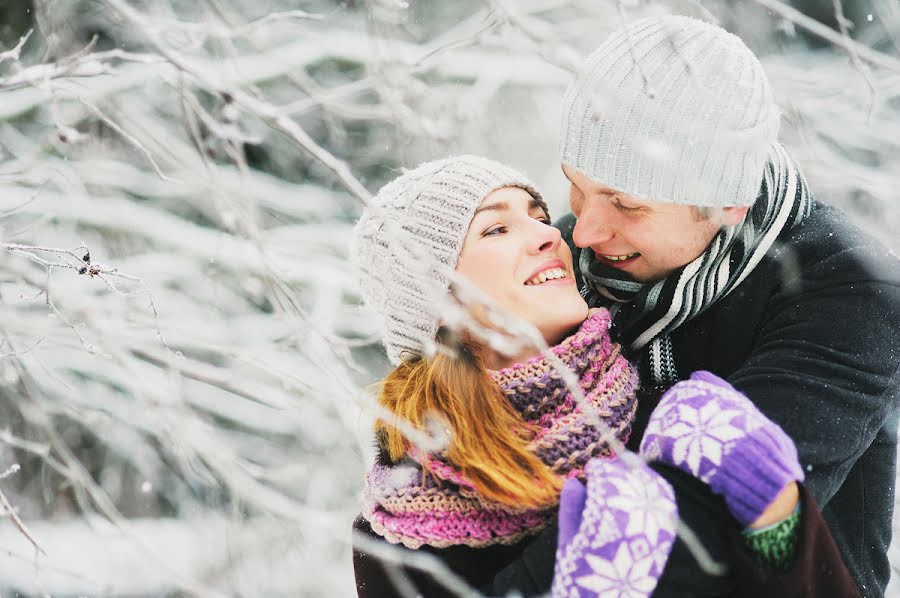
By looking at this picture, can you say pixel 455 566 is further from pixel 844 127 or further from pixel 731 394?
pixel 844 127

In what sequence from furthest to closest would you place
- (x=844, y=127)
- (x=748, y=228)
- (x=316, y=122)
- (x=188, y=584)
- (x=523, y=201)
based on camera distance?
(x=316, y=122), (x=844, y=127), (x=523, y=201), (x=748, y=228), (x=188, y=584)

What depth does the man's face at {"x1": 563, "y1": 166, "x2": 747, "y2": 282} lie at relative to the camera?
1.61 metres

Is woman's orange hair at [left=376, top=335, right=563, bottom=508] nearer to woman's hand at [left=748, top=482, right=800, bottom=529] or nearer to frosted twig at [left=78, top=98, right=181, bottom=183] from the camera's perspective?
woman's hand at [left=748, top=482, right=800, bottom=529]

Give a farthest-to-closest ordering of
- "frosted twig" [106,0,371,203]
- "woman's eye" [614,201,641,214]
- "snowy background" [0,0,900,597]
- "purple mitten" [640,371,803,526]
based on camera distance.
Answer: "snowy background" [0,0,900,597]
"woman's eye" [614,201,641,214]
"purple mitten" [640,371,803,526]
"frosted twig" [106,0,371,203]

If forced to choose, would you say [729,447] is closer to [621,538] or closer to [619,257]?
[621,538]

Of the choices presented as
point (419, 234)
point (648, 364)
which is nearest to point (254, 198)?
point (419, 234)

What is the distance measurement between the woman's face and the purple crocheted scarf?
6 cm

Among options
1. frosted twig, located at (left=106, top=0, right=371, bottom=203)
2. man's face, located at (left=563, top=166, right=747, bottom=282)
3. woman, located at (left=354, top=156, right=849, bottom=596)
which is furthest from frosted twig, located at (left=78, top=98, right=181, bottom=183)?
man's face, located at (left=563, top=166, right=747, bottom=282)

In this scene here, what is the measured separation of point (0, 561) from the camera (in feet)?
11.0

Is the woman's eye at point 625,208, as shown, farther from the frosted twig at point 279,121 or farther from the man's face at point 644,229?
the frosted twig at point 279,121

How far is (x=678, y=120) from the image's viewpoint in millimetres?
1524

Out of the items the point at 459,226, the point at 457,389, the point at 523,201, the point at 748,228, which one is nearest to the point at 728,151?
the point at 748,228

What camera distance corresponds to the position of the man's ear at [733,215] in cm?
161

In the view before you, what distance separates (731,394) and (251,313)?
9.56ft
